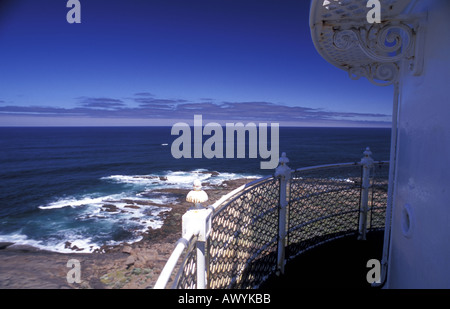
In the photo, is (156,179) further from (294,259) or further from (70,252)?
(294,259)

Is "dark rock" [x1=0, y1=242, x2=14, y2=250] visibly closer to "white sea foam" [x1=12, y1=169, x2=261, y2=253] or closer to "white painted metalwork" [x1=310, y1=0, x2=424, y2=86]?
"white sea foam" [x1=12, y1=169, x2=261, y2=253]

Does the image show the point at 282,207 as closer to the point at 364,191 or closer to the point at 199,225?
the point at 364,191

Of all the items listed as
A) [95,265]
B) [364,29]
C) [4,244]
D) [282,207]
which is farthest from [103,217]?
[364,29]

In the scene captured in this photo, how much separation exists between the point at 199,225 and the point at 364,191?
4142mm

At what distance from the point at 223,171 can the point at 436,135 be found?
39163mm

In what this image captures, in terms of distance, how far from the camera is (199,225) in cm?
206

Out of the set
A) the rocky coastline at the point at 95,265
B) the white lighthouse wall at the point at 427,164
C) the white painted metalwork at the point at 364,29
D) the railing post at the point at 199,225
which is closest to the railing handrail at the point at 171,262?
the railing post at the point at 199,225

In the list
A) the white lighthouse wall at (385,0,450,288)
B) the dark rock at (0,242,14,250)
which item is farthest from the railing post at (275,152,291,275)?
the dark rock at (0,242,14,250)

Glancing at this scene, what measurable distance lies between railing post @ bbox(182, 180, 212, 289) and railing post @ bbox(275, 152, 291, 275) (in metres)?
1.96

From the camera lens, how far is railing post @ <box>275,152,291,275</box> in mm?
3947

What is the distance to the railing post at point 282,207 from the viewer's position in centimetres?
395

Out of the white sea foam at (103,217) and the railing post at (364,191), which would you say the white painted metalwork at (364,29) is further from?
the white sea foam at (103,217)

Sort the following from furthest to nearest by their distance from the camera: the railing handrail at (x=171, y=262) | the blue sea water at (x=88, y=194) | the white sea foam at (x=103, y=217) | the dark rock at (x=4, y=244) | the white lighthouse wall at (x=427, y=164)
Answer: the blue sea water at (x=88, y=194), the white sea foam at (x=103, y=217), the dark rock at (x=4, y=244), the white lighthouse wall at (x=427, y=164), the railing handrail at (x=171, y=262)

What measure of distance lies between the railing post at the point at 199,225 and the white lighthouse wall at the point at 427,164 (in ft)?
5.72
